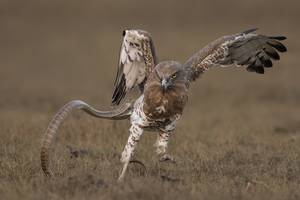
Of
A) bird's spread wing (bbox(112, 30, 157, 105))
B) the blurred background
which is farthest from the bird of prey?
the blurred background

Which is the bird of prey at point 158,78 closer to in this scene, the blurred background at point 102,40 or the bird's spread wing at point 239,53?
the bird's spread wing at point 239,53

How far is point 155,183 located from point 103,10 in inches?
1197

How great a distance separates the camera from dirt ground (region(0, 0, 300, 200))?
8.34 metres

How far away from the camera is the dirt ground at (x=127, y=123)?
8336 millimetres

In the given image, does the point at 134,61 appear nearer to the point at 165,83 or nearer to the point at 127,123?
the point at 165,83

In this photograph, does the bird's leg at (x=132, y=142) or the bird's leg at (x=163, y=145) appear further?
the bird's leg at (x=163, y=145)

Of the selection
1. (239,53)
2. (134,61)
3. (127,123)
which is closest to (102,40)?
(127,123)

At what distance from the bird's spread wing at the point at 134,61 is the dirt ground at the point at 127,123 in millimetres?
1044

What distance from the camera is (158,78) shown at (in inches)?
351

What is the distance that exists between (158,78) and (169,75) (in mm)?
177

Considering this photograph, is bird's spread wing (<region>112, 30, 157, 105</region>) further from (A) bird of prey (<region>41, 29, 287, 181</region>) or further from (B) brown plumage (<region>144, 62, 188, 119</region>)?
(B) brown plumage (<region>144, 62, 188, 119</region>)

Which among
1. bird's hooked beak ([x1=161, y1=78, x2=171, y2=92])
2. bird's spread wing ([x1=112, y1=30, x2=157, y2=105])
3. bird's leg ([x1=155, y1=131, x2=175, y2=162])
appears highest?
bird's spread wing ([x1=112, y1=30, x2=157, y2=105])

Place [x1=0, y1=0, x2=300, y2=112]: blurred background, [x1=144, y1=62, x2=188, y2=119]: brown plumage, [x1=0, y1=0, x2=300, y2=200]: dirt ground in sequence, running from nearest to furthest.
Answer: [x1=0, y1=0, x2=300, y2=200]: dirt ground, [x1=144, y1=62, x2=188, y2=119]: brown plumage, [x1=0, y1=0, x2=300, y2=112]: blurred background

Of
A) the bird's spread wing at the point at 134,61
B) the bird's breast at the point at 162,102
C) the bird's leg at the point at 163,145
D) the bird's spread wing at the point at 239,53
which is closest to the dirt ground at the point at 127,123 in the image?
A: the bird's leg at the point at 163,145
